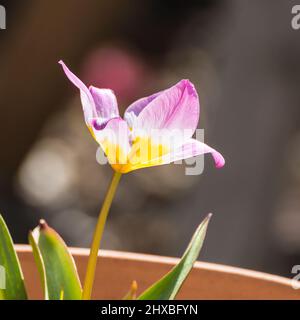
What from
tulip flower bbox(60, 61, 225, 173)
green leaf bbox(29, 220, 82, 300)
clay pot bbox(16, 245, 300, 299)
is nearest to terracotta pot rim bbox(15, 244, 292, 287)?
clay pot bbox(16, 245, 300, 299)

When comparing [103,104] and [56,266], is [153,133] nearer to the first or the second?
[103,104]

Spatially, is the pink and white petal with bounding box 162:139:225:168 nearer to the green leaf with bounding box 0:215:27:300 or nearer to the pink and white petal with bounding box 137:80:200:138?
the pink and white petal with bounding box 137:80:200:138

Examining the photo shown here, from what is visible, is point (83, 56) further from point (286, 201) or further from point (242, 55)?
point (286, 201)

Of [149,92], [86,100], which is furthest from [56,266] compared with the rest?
[149,92]

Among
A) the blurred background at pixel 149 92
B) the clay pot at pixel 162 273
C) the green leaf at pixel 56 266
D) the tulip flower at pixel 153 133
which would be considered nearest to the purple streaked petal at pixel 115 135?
the tulip flower at pixel 153 133

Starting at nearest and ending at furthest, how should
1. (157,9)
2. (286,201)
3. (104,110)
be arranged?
(104,110) < (157,9) < (286,201)
